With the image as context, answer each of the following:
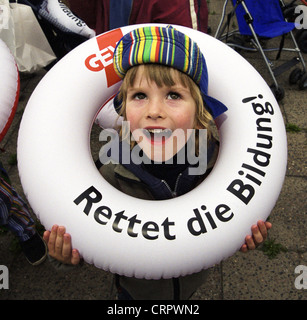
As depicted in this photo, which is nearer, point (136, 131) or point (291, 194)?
point (136, 131)

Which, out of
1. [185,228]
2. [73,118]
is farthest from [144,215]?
[73,118]

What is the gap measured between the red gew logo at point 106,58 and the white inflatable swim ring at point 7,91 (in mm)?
373

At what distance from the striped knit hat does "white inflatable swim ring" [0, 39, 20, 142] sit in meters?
0.60

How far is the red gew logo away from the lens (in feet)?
4.82

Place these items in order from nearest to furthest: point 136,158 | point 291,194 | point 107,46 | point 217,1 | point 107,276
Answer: point 136,158 < point 107,46 < point 107,276 < point 291,194 < point 217,1

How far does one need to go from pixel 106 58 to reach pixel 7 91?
475mm

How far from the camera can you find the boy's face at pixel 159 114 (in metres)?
1.13

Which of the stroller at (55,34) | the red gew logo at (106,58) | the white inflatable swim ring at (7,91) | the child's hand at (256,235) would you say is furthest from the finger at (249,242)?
the stroller at (55,34)

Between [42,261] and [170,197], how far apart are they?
1.30 meters

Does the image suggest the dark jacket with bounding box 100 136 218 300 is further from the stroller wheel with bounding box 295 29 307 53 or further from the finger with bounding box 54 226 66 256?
the stroller wheel with bounding box 295 29 307 53

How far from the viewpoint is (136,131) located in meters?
1.20

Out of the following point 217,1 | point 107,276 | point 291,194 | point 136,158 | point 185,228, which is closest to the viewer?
point 185,228

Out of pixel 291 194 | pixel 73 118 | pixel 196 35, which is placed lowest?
pixel 291 194

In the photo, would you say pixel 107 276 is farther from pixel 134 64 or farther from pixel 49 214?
pixel 134 64
